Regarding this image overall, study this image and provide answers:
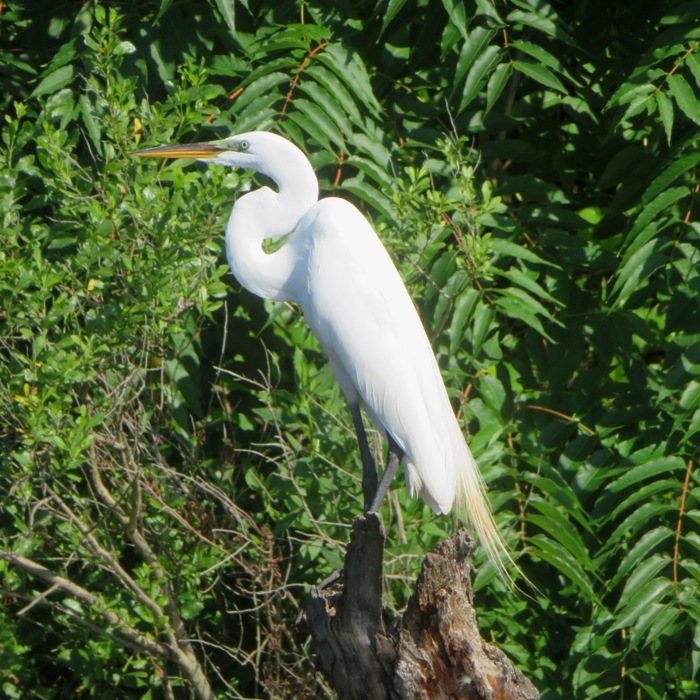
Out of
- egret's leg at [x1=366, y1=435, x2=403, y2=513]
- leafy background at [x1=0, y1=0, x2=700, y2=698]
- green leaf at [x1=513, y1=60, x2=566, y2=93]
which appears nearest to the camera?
egret's leg at [x1=366, y1=435, x2=403, y2=513]

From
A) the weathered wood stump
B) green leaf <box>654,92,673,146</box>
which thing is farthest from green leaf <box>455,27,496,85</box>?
the weathered wood stump

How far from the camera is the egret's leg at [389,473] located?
2.50 meters

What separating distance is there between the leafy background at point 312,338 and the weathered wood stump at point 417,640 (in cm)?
71

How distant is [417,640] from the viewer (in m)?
2.14

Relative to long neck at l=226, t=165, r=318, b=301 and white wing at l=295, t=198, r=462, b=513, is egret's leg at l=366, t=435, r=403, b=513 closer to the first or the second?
white wing at l=295, t=198, r=462, b=513

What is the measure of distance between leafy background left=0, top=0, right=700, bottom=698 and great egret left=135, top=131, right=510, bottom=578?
0.14 m

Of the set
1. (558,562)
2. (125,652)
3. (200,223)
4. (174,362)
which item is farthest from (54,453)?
(558,562)

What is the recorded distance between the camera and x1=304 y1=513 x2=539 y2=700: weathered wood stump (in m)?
2.09

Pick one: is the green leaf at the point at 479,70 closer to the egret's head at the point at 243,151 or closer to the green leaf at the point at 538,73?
the green leaf at the point at 538,73

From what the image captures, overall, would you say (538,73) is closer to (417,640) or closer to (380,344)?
(380,344)

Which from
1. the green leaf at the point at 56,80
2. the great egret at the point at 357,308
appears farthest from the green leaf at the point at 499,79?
the green leaf at the point at 56,80

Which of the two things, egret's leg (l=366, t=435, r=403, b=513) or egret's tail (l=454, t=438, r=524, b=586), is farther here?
egret's tail (l=454, t=438, r=524, b=586)

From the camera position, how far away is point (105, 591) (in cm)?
323

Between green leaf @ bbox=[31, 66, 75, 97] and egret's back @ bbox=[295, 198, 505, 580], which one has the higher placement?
green leaf @ bbox=[31, 66, 75, 97]
